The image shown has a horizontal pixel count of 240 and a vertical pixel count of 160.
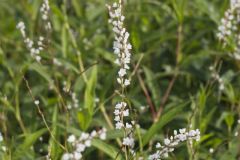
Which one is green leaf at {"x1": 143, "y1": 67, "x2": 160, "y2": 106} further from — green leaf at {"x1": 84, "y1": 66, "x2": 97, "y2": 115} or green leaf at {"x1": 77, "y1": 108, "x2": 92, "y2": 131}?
green leaf at {"x1": 77, "y1": 108, "x2": 92, "y2": 131}

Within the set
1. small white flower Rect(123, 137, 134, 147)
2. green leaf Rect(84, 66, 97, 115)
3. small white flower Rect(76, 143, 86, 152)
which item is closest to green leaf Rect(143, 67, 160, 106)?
green leaf Rect(84, 66, 97, 115)

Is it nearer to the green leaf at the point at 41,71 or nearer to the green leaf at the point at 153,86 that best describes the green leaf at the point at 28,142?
the green leaf at the point at 41,71

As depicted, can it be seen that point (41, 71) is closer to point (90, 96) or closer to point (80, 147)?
point (90, 96)

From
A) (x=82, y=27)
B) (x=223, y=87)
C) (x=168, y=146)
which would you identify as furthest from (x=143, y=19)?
(x=168, y=146)

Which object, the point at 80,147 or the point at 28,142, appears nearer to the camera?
the point at 80,147

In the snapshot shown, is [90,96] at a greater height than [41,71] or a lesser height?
lesser

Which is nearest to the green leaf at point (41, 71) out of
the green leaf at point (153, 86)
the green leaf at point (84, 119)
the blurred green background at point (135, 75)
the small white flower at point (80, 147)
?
the blurred green background at point (135, 75)

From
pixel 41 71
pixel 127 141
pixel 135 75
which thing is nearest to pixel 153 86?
pixel 135 75

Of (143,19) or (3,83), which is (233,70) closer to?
(143,19)
